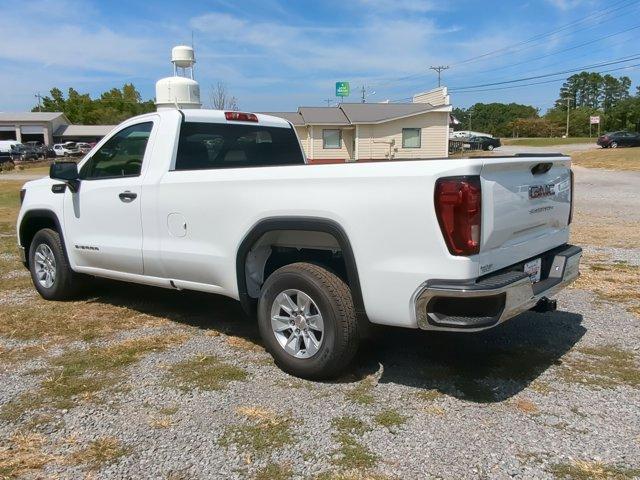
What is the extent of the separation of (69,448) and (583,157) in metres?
38.8

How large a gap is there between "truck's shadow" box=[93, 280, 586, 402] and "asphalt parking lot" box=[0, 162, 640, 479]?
2cm

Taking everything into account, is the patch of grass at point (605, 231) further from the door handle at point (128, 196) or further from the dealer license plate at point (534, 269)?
the door handle at point (128, 196)

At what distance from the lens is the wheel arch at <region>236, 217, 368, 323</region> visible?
379 cm

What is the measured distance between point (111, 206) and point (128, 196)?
308 millimetres

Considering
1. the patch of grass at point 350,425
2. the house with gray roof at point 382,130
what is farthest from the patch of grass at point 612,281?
the house with gray roof at point 382,130

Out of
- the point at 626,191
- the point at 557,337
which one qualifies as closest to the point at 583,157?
the point at 626,191

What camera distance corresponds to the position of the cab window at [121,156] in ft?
17.4

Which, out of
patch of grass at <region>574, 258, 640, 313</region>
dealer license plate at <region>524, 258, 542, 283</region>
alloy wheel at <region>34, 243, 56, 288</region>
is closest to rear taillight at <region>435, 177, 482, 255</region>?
dealer license plate at <region>524, 258, 542, 283</region>

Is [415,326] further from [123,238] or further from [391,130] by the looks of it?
[391,130]

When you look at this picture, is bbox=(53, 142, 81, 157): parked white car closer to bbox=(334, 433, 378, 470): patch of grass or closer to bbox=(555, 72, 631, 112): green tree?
bbox=(334, 433, 378, 470): patch of grass

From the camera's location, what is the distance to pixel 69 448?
326 centimetres

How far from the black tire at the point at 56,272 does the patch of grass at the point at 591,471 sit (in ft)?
16.4

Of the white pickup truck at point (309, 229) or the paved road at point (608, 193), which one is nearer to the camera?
the white pickup truck at point (309, 229)

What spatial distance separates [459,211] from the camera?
336cm
